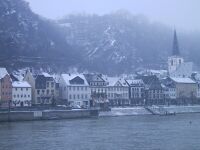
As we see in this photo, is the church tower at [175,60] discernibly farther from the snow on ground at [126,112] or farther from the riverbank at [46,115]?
the riverbank at [46,115]

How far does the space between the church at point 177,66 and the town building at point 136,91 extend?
34.8 metres

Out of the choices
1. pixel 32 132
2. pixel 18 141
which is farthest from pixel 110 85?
pixel 18 141

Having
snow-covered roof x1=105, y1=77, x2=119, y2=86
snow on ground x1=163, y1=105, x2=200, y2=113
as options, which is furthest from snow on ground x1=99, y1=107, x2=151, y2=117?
snow-covered roof x1=105, y1=77, x2=119, y2=86

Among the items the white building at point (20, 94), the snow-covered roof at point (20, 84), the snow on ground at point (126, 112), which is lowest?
the snow on ground at point (126, 112)

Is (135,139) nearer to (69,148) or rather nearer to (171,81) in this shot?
(69,148)

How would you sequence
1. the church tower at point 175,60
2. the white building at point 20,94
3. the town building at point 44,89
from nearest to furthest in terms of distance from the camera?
the white building at point 20,94 → the town building at point 44,89 → the church tower at point 175,60

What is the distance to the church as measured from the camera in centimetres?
15788

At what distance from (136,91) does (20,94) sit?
112 ft

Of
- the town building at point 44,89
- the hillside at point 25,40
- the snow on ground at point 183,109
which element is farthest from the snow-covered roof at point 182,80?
the town building at point 44,89

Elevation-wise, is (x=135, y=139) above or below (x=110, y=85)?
below

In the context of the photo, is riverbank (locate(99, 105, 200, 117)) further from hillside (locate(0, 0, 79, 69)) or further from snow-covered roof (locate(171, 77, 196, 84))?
hillside (locate(0, 0, 79, 69))

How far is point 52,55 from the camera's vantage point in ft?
502

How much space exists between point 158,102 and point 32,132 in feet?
227

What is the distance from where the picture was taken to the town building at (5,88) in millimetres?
91062
